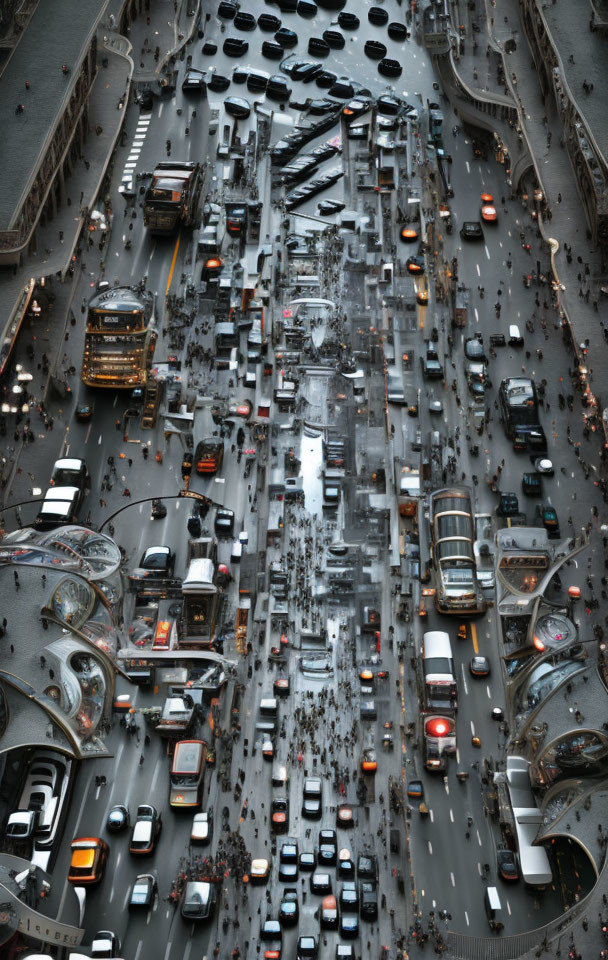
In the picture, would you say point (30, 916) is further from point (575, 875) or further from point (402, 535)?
point (402, 535)

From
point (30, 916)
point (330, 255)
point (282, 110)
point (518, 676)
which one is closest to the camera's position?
point (30, 916)

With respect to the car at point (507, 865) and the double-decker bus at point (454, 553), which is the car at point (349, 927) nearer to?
the car at point (507, 865)

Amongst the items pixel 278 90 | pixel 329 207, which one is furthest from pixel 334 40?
pixel 329 207

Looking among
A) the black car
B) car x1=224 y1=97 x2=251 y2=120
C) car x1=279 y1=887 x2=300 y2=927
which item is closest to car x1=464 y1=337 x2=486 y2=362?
car x1=224 y1=97 x2=251 y2=120

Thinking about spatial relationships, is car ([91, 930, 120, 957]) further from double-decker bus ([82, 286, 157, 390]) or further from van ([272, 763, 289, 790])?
double-decker bus ([82, 286, 157, 390])

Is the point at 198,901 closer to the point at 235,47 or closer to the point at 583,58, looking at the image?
the point at 583,58

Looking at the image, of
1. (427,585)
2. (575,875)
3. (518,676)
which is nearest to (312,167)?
(427,585)
